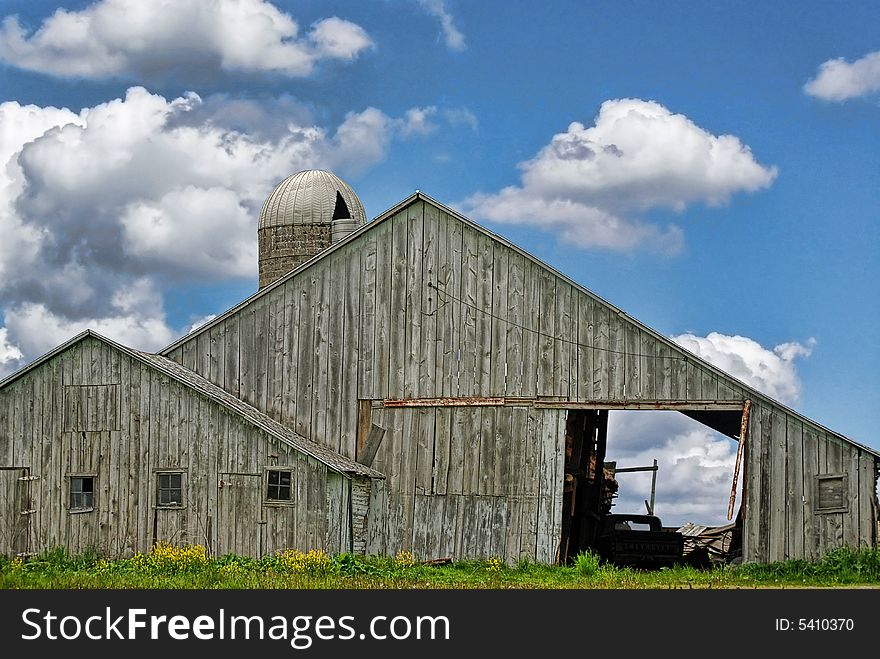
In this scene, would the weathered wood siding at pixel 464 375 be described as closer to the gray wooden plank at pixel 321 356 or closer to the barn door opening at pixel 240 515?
the gray wooden plank at pixel 321 356

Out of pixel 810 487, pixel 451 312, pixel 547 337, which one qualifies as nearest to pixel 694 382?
pixel 810 487

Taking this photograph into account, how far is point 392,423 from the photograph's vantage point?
28797mm

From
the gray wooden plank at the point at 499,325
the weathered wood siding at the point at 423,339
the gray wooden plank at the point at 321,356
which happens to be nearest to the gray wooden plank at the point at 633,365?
the weathered wood siding at the point at 423,339

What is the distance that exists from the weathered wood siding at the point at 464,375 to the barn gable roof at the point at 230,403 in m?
0.45

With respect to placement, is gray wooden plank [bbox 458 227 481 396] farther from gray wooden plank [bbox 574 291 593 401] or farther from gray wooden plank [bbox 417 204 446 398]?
gray wooden plank [bbox 574 291 593 401]

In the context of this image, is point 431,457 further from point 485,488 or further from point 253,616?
point 253,616

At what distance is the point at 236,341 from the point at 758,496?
42.1ft

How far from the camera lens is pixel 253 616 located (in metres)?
14.6

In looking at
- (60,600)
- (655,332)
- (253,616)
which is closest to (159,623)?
(253,616)

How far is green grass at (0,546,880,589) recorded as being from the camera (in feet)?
71.4

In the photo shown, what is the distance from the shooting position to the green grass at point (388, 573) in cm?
2178

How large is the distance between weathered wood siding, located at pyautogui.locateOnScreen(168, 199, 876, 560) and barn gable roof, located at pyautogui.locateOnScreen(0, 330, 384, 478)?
1.47ft

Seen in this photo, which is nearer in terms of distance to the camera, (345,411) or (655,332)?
(655,332)

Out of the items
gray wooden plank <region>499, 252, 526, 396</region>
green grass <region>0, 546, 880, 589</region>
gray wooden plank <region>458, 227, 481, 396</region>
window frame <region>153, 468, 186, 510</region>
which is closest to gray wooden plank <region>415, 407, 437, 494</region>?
gray wooden plank <region>458, 227, 481, 396</region>
